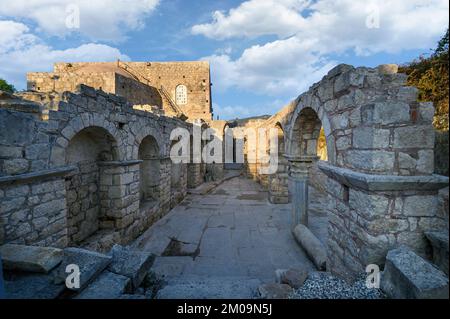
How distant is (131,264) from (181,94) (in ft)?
62.9

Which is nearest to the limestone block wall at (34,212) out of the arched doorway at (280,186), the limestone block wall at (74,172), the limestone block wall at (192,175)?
the limestone block wall at (74,172)

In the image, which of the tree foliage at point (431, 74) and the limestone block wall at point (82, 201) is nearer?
the tree foliage at point (431, 74)

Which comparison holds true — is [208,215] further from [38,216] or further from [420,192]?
[420,192]

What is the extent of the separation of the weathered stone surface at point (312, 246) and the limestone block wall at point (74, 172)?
381 centimetres

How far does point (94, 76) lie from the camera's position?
13328mm

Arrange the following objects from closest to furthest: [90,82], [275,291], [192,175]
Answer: [275,291], [192,175], [90,82]

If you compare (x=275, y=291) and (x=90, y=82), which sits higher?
(x=90, y=82)

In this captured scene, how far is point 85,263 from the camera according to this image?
2.22m

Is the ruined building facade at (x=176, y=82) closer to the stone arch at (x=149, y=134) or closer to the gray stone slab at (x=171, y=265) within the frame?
the stone arch at (x=149, y=134)

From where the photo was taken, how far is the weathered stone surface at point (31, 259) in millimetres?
2145

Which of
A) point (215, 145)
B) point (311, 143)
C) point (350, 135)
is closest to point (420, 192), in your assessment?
point (350, 135)

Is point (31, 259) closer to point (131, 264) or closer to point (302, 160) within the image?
point (131, 264)

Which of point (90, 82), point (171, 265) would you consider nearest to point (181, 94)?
point (90, 82)

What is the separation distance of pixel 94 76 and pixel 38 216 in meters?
12.8
